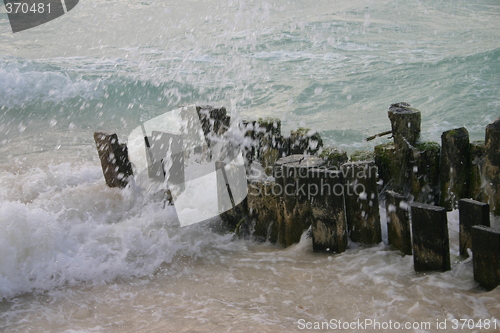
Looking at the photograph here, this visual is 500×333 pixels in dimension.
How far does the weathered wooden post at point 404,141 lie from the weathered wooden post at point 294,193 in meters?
0.87

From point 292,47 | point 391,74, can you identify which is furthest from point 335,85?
point 292,47

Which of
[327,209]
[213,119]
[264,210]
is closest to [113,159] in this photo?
[213,119]

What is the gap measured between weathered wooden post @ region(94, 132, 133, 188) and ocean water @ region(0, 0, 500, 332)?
17 centimetres

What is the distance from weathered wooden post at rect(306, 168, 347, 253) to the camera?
395cm

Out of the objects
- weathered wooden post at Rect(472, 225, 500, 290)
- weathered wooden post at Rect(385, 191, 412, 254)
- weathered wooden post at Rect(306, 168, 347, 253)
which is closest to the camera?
weathered wooden post at Rect(472, 225, 500, 290)

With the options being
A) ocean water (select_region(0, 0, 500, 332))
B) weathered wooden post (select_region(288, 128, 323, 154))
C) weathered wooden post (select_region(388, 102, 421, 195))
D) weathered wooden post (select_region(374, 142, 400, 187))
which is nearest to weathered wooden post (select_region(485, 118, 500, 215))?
ocean water (select_region(0, 0, 500, 332))

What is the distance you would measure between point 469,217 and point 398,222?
0.54 meters

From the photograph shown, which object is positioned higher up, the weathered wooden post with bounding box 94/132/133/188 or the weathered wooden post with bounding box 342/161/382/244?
the weathered wooden post with bounding box 94/132/133/188

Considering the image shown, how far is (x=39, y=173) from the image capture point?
6855 mm

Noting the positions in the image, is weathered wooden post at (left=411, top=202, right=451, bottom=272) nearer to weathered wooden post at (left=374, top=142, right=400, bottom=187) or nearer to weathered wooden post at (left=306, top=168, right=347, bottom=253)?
weathered wooden post at (left=306, top=168, right=347, bottom=253)

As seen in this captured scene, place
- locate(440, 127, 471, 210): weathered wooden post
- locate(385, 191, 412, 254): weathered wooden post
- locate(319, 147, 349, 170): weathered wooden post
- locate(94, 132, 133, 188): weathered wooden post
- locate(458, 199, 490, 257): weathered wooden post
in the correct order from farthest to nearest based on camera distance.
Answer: locate(94, 132, 133, 188): weathered wooden post
locate(319, 147, 349, 170): weathered wooden post
locate(440, 127, 471, 210): weathered wooden post
locate(385, 191, 412, 254): weathered wooden post
locate(458, 199, 490, 257): weathered wooden post

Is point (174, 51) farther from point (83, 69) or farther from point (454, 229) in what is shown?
point (454, 229)

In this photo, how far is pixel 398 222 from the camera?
155 inches

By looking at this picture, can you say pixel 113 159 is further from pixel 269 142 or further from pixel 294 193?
pixel 294 193
